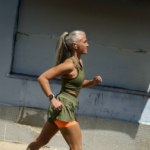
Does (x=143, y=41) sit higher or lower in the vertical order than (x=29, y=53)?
higher

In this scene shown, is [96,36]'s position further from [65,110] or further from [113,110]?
[65,110]

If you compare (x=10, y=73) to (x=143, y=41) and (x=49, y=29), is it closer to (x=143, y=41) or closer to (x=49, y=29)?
(x=49, y=29)

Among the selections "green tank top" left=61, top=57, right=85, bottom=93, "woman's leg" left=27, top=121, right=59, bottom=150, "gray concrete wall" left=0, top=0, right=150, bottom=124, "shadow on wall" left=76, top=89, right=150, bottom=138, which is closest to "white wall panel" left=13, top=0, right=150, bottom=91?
"gray concrete wall" left=0, top=0, right=150, bottom=124

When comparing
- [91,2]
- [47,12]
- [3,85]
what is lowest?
[3,85]

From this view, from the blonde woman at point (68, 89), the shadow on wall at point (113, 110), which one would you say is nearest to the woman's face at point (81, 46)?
the blonde woman at point (68, 89)

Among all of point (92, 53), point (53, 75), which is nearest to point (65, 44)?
point (53, 75)

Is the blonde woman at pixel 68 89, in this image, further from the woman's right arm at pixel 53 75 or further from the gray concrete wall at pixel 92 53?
the gray concrete wall at pixel 92 53

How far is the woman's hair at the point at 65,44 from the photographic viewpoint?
2445 millimetres

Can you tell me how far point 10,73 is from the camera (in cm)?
365

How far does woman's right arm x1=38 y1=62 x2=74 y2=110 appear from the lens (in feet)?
7.25

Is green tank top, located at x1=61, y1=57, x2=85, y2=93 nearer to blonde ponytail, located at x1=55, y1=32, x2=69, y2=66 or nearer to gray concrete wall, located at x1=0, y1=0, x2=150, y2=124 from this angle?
blonde ponytail, located at x1=55, y1=32, x2=69, y2=66

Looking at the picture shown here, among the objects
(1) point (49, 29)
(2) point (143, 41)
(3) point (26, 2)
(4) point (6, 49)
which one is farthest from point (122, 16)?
(4) point (6, 49)

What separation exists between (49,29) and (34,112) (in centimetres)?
145

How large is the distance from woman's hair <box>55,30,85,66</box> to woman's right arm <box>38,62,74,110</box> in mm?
210
